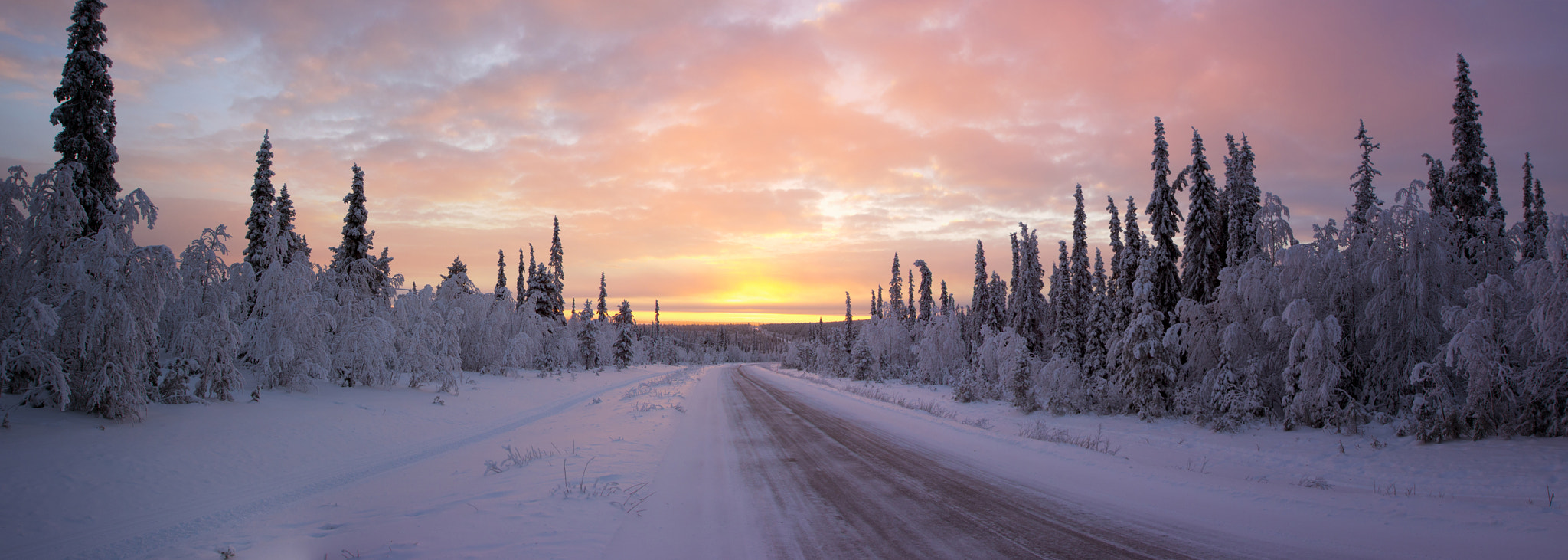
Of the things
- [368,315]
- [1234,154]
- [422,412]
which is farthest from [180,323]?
[1234,154]

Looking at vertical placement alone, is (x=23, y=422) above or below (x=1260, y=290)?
below

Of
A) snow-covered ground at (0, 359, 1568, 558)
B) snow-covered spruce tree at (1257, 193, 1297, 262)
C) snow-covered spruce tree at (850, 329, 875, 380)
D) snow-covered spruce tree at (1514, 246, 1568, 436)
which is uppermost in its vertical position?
snow-covered spruce tree at (1257, 193, 1297, 262)

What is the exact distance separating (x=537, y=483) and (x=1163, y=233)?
993 inches

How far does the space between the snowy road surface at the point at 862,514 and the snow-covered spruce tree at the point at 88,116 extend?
16569 mm

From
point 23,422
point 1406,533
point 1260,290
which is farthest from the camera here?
point 1260,290

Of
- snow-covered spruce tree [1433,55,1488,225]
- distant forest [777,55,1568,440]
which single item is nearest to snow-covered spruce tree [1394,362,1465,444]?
distant forest [777,55,1568,440]

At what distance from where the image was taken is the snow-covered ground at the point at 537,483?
6031 millimetres

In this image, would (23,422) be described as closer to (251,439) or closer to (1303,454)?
(251,439)

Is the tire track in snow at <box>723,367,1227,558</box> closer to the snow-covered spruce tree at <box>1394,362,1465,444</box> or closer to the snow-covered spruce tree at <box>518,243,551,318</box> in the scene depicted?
the snow-covered spruce tree at <box>1394,362,1465,444</box>

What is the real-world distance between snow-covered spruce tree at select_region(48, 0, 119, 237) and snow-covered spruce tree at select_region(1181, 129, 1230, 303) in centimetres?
3472

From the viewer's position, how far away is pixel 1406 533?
5711 mm

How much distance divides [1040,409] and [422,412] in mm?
27269

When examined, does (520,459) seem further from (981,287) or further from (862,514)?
(981,287)

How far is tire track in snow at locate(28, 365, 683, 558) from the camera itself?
25.2 feet
